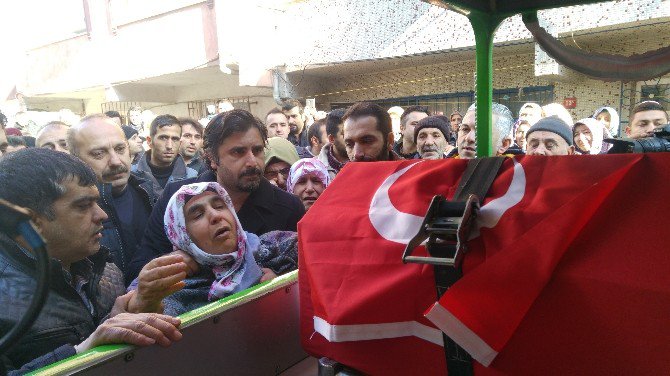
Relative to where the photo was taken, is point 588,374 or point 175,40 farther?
point 175,40

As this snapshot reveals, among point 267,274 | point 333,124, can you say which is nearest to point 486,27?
point 267,274

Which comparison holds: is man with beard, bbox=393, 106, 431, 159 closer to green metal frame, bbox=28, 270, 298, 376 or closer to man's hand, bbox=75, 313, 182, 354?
green metal frame, bbox=28, 270, 298, 376

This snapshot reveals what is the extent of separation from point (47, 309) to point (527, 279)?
1.18 meters

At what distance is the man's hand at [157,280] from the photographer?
1153 mm

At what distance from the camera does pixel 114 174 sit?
2.70 metres

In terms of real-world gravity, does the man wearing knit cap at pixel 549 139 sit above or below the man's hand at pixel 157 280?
above

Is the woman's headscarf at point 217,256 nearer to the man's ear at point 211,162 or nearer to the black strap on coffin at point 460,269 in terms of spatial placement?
the man's ear at point 211,162

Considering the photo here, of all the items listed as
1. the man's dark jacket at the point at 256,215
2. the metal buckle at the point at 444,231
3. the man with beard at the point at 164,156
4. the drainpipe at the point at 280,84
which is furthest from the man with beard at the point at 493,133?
the drainpipe at the point at 280,84

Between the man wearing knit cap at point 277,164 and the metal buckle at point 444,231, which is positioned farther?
the man wearing knit cap at point 277,164

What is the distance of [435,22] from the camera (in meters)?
9.58

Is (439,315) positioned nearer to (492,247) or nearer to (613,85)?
(492,247)

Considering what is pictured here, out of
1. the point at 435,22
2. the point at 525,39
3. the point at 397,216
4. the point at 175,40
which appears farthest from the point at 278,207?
the point at 175,40

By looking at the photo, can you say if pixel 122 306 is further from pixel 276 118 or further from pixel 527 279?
pixel 276 118

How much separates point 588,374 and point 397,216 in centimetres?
37
